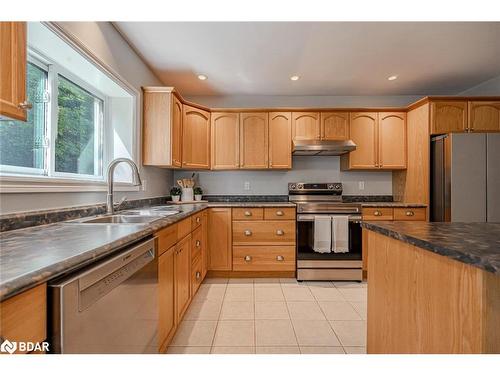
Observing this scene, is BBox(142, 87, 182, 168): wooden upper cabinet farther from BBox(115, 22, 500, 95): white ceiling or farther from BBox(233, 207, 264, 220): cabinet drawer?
BBox(233, 207, 264, 220): cabinet drawer

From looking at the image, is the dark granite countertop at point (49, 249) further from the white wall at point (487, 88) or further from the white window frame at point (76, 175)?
the white wall at point (487, 88)

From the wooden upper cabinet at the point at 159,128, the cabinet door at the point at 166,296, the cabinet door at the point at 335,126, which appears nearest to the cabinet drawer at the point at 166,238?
the cabinet door at the point at 166,296

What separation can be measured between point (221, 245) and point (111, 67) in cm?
211

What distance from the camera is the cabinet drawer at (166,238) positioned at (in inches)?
59.7

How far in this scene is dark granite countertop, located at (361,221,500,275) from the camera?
724 mm

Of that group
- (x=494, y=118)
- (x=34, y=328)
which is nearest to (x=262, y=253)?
(x=34, y=328)

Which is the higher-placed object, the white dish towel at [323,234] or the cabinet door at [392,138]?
the cabinet door at [392,138]

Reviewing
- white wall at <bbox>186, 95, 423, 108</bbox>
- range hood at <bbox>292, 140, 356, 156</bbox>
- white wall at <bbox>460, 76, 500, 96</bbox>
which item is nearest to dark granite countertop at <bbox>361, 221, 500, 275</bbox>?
range hood at <bbox>292, 140, 356, 156</bbox>

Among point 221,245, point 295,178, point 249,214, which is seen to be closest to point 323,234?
point 249,214

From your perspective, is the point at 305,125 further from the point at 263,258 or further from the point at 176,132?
the point at 263,258

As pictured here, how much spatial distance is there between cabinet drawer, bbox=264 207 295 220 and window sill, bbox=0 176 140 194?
177 centimetres

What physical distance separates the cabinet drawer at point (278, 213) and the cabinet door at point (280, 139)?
0.64 m

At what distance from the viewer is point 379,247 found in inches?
53.1

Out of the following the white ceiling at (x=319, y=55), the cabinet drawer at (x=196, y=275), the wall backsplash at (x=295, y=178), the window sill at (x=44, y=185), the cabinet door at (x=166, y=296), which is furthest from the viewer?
the wall backsplash at (x=295, y=178)
